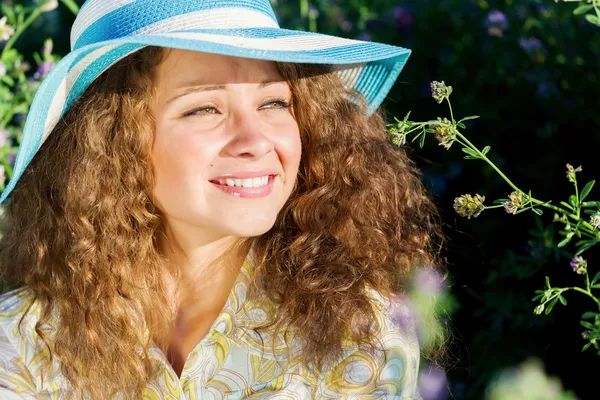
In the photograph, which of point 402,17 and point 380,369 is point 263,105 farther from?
point 402,17

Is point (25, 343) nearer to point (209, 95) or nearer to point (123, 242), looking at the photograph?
point (123, 242)

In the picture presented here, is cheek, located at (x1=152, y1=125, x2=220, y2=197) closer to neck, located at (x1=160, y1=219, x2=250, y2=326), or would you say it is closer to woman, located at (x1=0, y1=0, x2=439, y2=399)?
woman, located at (x1=0, y1=0, x2=439, y2=399)

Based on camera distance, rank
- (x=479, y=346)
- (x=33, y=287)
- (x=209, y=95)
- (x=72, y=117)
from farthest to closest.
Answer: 1. (x=479, y=346)
2. (x=33, y=287)
3. (x=72, y=117)
4. (x=209, y=95)

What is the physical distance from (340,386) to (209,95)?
2.35 ft

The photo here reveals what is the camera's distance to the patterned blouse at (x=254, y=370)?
201 cm

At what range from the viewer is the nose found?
180cm

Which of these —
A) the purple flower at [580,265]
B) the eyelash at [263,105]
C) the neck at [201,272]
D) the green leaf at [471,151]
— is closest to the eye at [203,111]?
the eyelash at [263,105]

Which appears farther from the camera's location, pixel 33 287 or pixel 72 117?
pixel 33 287

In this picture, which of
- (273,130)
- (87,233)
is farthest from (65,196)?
(273,130)

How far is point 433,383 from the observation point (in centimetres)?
192

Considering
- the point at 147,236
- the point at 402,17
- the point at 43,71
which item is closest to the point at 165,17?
the point at 147,236

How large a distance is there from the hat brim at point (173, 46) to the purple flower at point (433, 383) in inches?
28.0

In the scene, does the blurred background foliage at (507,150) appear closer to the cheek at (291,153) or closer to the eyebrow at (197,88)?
the cheek at (291,153)

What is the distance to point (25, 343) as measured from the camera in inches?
82.8
